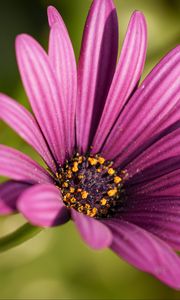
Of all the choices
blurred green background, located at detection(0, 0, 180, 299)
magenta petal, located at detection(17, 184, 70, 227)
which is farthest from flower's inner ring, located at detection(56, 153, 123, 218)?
blurred green background, located at detection(0, 0, 180, 299)

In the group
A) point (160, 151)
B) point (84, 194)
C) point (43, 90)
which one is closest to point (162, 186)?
point (160, 151)

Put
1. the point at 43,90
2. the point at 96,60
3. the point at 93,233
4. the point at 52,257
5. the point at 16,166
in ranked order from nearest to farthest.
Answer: the point at 93,233
the point at 16,166
the point at 43,90
the point at 96,60
the point at 52,257

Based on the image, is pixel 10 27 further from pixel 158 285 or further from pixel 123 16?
pixel 158 285

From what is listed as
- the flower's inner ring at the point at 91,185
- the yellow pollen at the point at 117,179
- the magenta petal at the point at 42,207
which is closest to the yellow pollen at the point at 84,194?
the flower's inner ring at the point at 91,185

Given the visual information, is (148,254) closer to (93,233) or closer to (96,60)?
(93,233)

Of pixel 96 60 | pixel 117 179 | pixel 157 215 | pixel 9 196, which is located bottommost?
pixel 157 215

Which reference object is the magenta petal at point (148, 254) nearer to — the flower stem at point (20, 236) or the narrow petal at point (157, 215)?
the narrow petal at point (157, 215)

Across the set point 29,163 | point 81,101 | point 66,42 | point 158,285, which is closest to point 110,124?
point 81,101
